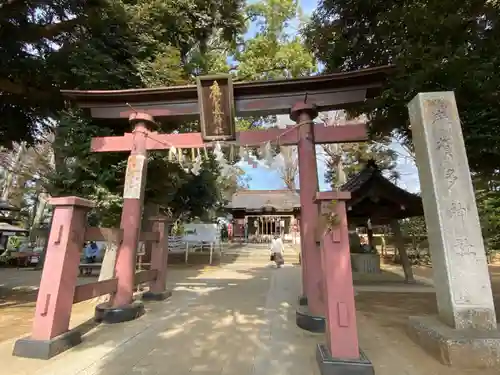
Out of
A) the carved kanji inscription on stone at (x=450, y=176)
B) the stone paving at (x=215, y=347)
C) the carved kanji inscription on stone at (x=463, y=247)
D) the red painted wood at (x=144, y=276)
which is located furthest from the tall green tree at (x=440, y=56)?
the red painted wood at (x=144, y=276)

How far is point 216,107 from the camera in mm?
5898

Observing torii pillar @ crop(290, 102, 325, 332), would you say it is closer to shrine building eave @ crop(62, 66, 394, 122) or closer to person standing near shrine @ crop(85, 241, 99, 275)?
shrine building eave @ crop(62, 66, 394, 122)

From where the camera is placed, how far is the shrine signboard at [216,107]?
5.80 meters

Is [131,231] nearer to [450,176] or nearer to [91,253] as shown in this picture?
[450,176]

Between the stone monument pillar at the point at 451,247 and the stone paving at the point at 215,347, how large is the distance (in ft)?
0.78

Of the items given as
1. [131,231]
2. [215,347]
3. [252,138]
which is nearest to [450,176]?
[252,138]

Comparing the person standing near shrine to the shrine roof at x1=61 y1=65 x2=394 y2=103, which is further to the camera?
the person standing near shrine

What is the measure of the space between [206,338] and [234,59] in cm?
1290

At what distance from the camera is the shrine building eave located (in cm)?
569

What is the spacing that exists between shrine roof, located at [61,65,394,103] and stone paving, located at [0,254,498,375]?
3956mm

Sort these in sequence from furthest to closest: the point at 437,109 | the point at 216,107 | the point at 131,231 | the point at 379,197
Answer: the point at 379,197 < the point at 216,107 < the point at 131,231 < the point at 437,109

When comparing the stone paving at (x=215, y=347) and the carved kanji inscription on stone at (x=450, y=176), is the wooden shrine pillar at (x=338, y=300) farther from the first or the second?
the carved kanji inscription on stone at (x=450, y=176)

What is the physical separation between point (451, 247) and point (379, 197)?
19.2ft

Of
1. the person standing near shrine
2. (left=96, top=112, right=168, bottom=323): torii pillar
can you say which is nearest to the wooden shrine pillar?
(left=96, top=112, right=168, bottom=323): torii pillar
